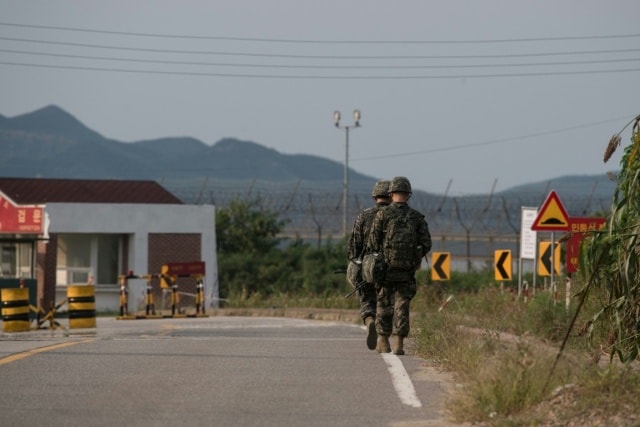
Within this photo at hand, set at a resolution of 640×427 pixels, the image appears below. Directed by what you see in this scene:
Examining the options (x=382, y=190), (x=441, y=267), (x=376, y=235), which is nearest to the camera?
(x=376, y=235)

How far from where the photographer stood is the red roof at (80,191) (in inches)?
2225

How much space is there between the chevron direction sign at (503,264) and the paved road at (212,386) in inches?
409

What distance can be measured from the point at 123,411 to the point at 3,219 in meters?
44.0

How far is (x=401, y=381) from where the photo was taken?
42.9 feet

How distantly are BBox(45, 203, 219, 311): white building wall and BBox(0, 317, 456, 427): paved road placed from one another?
35.5 metres

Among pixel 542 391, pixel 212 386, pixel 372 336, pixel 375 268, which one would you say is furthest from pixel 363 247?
pixel 542 391

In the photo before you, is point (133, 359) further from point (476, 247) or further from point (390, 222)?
point (476, 247)

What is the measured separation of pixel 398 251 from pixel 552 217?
19.6ft

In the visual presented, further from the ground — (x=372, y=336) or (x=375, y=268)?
(x=375, y=268)

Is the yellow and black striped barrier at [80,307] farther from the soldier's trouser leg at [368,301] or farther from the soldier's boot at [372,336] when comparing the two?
the soldier's boot at [372,336]

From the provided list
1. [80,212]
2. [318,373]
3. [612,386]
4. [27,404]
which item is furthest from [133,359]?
[80,212]

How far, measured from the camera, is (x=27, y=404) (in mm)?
11094

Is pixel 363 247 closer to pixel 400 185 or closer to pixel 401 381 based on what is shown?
pixel 400 185

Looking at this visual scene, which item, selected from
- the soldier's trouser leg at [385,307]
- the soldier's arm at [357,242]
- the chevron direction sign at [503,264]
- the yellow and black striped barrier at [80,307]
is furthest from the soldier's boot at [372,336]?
the chevron direction sign at [503,264]
